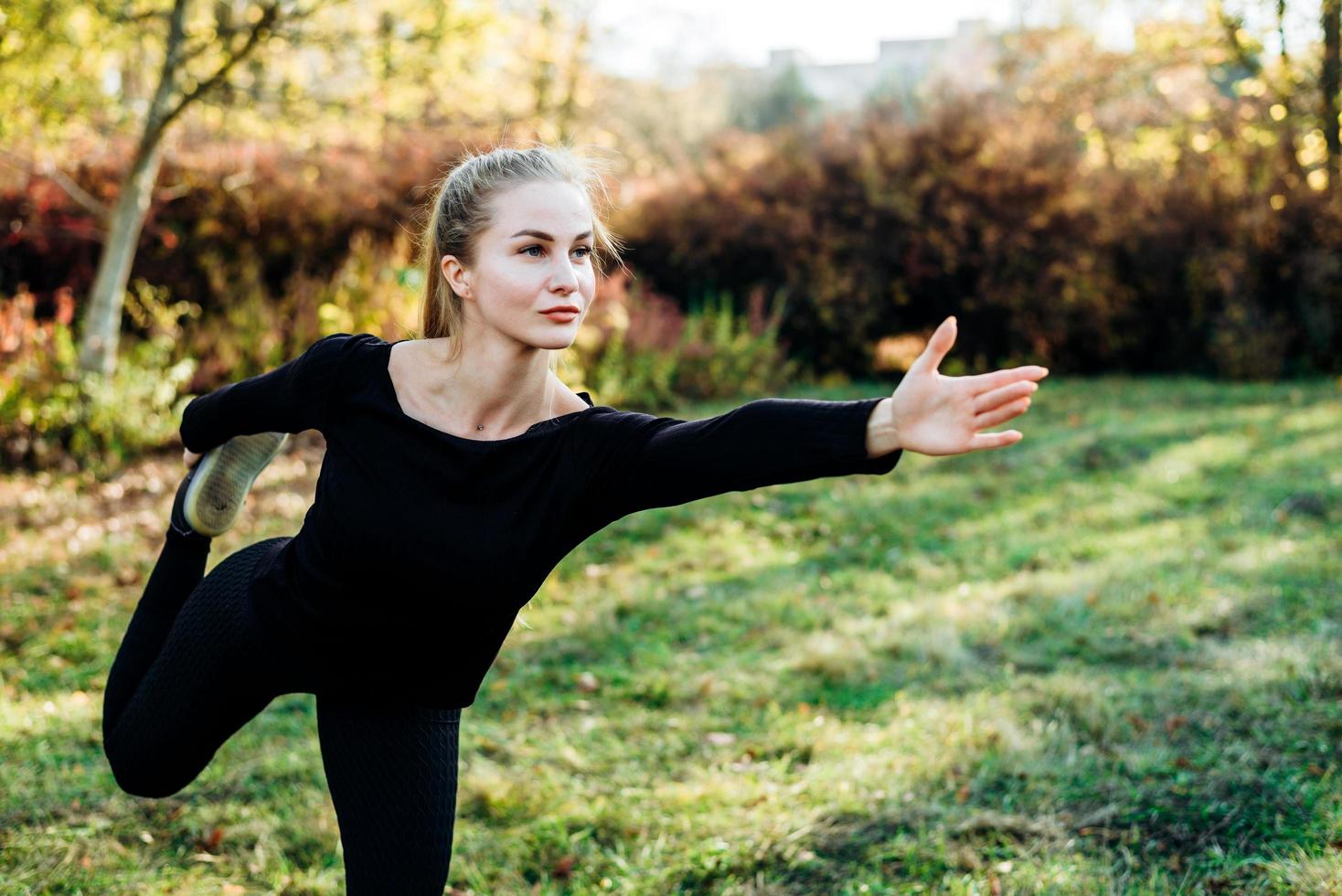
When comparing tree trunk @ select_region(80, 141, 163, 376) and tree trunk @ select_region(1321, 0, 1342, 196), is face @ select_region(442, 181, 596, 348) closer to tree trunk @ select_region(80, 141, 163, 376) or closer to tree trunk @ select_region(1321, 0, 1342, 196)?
tree trunk @ select_region(80, 141, 163, 376)

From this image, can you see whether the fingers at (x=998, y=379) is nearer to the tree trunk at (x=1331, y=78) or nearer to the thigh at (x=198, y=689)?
the thigh at (x=198, y=689)

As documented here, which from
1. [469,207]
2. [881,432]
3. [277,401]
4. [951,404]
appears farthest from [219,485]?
[951,404]

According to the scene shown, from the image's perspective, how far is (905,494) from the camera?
814 centimetres

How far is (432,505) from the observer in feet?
8.06

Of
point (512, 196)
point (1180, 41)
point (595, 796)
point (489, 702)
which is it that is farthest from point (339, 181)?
point (1180, 41)

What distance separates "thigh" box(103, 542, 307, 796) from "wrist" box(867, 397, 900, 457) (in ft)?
5.05

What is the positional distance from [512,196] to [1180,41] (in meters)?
17.4

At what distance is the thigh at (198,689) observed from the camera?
9.08ft

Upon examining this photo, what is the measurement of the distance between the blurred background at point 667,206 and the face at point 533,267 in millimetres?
5363

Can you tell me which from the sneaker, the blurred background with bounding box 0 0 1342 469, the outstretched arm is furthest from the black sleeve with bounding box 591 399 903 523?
the blurred background with bounding box 0 0 1342 469

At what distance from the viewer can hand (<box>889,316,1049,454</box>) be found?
75.6 inches

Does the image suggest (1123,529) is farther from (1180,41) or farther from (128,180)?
(1180,41)

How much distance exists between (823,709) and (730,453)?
108 inches

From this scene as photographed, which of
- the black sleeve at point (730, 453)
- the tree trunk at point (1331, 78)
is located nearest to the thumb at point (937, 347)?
the black sleeve at point (730, 453)
